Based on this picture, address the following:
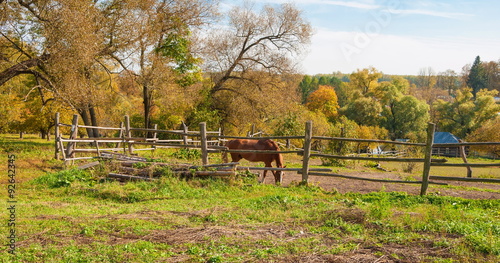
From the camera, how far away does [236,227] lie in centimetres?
571

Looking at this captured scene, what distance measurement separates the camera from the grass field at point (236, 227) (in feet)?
15.0

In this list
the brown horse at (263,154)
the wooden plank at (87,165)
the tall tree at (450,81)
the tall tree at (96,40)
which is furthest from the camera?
the tall tree at (450,81)

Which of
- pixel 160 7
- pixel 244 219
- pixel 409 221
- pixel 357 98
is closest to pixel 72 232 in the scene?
pixel 244 219

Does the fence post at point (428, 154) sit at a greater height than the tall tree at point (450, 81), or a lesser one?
lesser

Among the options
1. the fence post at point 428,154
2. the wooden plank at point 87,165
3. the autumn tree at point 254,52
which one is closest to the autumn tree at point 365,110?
the autumn tree at point 254,52

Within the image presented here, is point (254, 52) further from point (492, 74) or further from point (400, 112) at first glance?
point (492, 74)

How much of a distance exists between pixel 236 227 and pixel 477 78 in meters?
82.0

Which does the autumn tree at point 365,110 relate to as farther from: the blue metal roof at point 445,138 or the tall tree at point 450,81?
the tall tree at point 450,81

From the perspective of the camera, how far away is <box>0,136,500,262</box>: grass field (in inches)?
180

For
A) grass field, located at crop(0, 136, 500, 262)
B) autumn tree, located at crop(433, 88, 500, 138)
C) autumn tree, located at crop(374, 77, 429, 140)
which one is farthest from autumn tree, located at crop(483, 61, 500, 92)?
grass field, located at crop(0, 136, 500, 262)

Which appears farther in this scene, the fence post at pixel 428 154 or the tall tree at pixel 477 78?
the tall tree at pixel 477 78

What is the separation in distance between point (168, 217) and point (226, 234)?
4.51 ft

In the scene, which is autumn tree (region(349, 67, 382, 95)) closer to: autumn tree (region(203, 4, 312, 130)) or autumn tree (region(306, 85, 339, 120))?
autumn tree (region(306, 85, 339, 120))

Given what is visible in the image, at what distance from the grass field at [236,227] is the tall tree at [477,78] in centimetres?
7741
